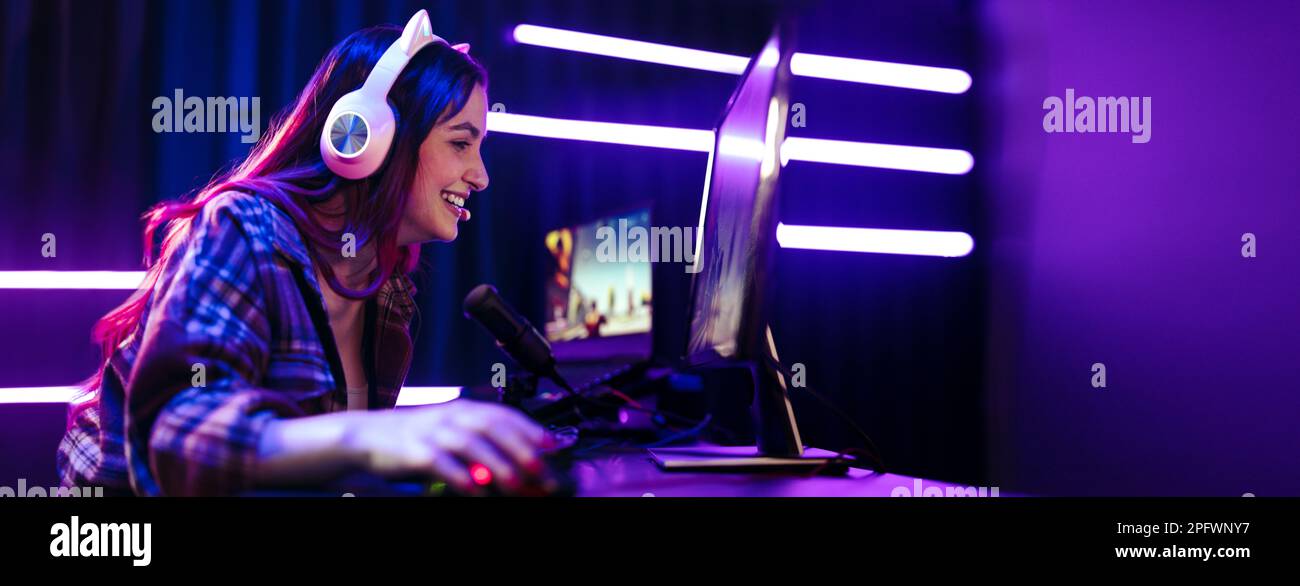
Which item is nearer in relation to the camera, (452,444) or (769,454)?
(452,444)

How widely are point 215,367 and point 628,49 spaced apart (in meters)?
2.39

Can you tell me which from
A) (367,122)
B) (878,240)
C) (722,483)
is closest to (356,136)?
(367,122)

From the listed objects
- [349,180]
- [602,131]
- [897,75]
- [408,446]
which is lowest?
[408,446]

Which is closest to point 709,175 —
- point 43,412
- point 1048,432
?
point 1048,432

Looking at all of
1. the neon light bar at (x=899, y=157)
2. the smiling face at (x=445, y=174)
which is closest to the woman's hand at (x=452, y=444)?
the smiling face at (x=445, y=174)

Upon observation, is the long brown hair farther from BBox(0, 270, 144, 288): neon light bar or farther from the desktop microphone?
BBox(0, 270, 144, 288): neon light bar

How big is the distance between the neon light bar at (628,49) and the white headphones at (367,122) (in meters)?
1.73

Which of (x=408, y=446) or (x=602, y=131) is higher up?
(x=602, y=131)

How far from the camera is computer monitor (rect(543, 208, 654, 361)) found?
172cm

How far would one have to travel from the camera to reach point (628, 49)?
Answer: 275 cm

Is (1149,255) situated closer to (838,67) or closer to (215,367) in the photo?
(838,67)

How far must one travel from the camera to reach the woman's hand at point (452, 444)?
1.53ft

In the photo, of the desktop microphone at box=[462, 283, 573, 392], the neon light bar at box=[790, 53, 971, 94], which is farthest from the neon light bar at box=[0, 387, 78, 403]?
the neon light bar at box=[790, 53, 971, 94]
